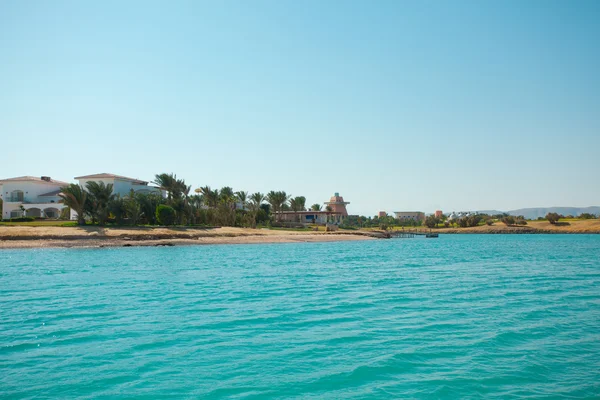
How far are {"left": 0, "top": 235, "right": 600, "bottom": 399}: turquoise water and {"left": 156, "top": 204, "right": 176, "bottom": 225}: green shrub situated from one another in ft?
135

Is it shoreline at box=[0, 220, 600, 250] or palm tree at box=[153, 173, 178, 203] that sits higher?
palm tree at box=[153, 173, 178, 203]

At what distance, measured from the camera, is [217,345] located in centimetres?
1180

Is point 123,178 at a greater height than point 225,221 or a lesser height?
greater

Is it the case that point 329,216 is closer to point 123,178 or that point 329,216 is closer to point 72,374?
point 123,178

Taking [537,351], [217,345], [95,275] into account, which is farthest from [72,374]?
[95,275]

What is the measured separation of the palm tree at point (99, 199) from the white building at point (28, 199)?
57.3ft

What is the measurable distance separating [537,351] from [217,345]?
27.7ft

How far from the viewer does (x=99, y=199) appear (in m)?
61.7

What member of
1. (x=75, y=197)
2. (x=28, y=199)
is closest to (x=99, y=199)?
(x=75, y=197)

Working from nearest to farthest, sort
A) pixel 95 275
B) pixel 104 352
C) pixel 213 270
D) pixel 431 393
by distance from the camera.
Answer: pixel 431 393, pixel 104 352, pixel 95 275, pixel 213 270

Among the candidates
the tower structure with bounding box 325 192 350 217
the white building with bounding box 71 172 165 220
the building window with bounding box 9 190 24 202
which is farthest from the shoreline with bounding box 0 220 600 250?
the tower structure with bounding box 325 192 350 217

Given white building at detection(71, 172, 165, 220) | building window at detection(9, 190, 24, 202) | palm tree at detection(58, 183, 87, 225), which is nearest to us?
palm tree at detection(58, 183, 87, 225)

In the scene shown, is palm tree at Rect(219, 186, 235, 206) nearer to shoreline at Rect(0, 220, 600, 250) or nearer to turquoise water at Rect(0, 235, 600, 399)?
shoreline at Rect(0, 220, 600, 250)

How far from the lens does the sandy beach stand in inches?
1975
